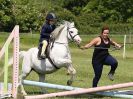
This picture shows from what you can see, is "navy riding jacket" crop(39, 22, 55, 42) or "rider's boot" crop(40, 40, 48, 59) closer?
"rider's boot" crop(40, 40, 48, 59)

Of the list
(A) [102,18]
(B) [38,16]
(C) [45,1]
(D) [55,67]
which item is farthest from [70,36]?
(C) [45,1]

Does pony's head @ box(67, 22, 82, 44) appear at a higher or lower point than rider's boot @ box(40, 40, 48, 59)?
higher

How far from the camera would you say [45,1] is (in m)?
95.6

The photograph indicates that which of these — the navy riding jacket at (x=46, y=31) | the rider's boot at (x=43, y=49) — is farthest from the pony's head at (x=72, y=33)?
the rider's boot at (x=43, y=49)

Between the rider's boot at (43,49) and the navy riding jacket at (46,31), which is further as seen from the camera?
the navy riding jacket at (46,31)

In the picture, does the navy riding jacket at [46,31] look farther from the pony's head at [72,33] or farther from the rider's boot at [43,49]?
the pony's head at [72,33]

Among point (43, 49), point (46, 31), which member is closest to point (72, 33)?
point (46, 31)

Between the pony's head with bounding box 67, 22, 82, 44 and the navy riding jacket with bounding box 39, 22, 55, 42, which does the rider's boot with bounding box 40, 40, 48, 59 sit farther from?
the pony's head with bounding box 67, 22, 82, 44

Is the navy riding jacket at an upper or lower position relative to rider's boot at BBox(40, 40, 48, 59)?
upper

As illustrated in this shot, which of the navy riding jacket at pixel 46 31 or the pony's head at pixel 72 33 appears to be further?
the navy riding jacket at pixel 46 31

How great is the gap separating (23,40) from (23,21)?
1431 centimetres

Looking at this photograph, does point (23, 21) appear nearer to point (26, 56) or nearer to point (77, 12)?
point (77, 12)

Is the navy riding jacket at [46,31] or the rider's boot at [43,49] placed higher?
the navy riding jacket at [46,31]

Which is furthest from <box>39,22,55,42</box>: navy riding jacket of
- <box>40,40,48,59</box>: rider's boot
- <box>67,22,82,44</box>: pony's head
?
<box>67,22,82,44</box>: pony's head
